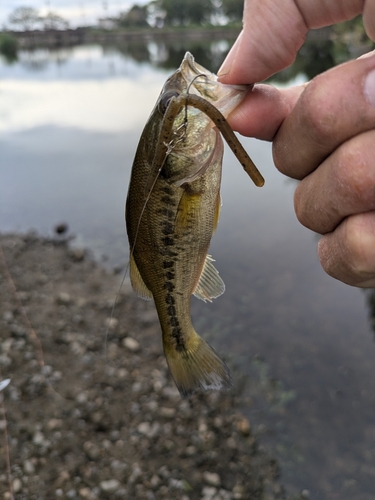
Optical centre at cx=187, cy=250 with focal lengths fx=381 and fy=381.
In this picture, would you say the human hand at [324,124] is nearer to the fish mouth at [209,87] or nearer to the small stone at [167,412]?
the fish mouth at [209,87]

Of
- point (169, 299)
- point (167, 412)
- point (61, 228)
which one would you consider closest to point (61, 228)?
point (61, 228)

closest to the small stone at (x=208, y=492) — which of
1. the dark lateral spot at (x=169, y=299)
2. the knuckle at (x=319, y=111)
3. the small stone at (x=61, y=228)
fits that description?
the dark lateral spot at (x=169, y=299)

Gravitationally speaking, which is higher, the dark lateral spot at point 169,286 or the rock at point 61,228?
the dark lateral spot at point 169,286

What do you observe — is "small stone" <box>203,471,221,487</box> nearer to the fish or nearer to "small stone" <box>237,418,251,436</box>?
"small stone" <box>237,418,251,436</box>

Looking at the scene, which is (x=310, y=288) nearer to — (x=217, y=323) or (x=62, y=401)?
(x=217, y=323)

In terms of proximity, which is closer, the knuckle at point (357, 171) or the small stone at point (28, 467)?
the knuckle at point (357, 171)

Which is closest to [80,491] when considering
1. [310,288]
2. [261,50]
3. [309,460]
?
[309,460]

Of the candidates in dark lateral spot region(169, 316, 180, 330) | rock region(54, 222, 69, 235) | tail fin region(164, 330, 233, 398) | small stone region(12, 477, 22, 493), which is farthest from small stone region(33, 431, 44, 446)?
rock region(54, 222, 69, 235)
